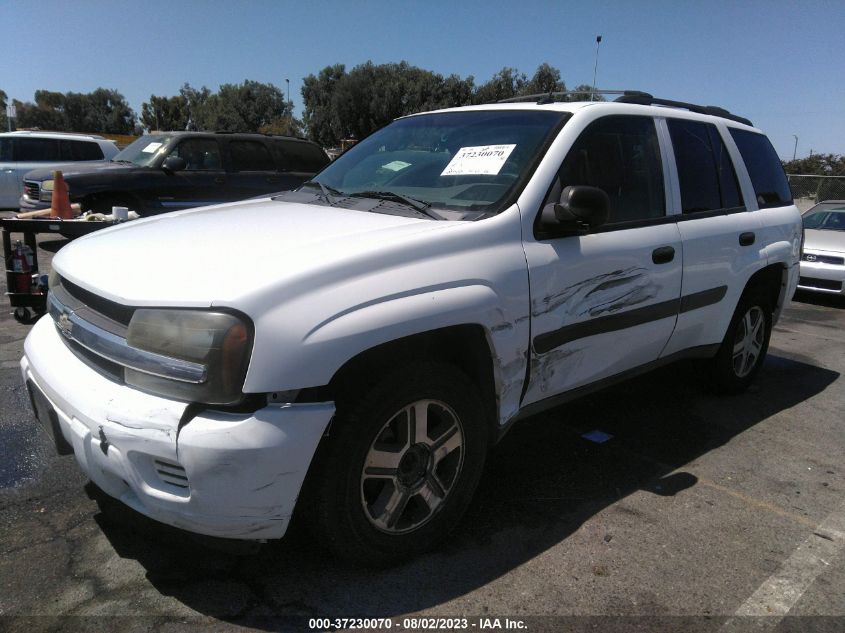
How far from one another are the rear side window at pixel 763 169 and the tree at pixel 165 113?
77.4m

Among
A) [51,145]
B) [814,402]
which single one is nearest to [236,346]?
[814,402]

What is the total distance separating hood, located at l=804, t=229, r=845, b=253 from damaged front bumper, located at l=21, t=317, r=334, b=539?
353 inches

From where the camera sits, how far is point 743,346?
4.55m

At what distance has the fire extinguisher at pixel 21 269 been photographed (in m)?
4.27

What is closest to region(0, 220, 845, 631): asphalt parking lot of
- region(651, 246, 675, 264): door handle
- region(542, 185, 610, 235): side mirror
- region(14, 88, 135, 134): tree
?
region(651, 246, 675, 264): door handle

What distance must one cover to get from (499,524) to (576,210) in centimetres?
143

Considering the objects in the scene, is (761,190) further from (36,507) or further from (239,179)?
(239,179)

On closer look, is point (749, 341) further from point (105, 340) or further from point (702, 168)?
point (105, 340)

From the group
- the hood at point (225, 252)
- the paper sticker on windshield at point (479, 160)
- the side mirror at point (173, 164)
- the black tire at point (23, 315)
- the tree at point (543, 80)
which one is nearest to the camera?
the hood at point (225, 252)

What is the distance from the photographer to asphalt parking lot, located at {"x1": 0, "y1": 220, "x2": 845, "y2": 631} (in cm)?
233

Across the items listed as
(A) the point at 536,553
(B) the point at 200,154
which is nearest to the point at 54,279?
(A) the point at 536,553

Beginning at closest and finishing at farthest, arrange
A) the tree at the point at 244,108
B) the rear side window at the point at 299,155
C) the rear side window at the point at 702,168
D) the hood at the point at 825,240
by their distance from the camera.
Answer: the rear side window at the point at 702,168
the hood at the point at 825,240
the rear side window at the point at 299,155
the tree at the point at 244,108

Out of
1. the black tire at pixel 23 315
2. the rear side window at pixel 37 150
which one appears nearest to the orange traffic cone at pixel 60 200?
the black tire at pixel 23 315

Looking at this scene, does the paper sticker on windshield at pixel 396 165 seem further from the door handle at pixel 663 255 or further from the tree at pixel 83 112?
the tree at pixel 83 112
